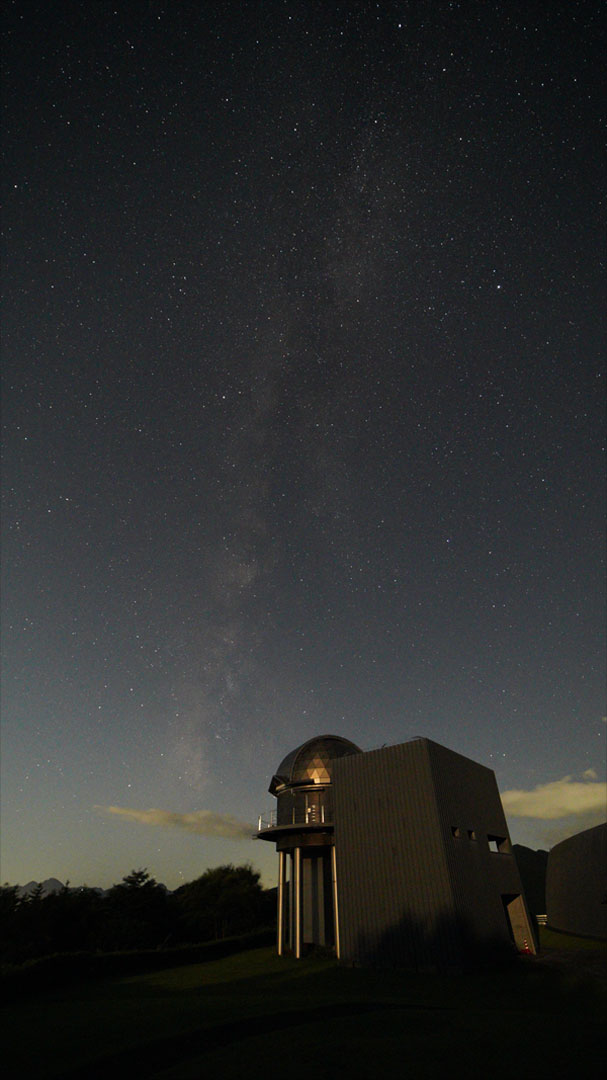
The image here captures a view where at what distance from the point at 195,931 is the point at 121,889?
10367mm

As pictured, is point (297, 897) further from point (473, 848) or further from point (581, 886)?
point (581, 886)

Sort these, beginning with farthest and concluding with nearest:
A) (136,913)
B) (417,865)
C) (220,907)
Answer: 1. (220,907)
2. (136,913)
3. (417,865)

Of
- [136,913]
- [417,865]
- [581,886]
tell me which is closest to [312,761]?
[417,865]

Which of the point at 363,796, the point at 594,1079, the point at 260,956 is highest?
the point at 363,796

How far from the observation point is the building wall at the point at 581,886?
3350cm

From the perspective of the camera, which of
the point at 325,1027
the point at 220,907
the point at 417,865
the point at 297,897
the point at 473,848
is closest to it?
the point at 325,1027

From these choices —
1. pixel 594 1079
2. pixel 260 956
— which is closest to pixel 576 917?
pixel 260 956

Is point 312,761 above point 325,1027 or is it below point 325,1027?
above

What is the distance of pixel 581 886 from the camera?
36781mm

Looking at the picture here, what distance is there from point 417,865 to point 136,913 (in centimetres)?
3831

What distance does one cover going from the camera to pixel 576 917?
3644 cm

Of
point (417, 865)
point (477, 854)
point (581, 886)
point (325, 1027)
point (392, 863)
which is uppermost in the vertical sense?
point (581, 886)

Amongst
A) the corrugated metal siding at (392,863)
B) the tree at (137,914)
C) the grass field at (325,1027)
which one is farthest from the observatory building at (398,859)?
the tree at (137,914)

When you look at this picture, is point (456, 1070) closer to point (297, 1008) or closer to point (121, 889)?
point (297, 1008)
